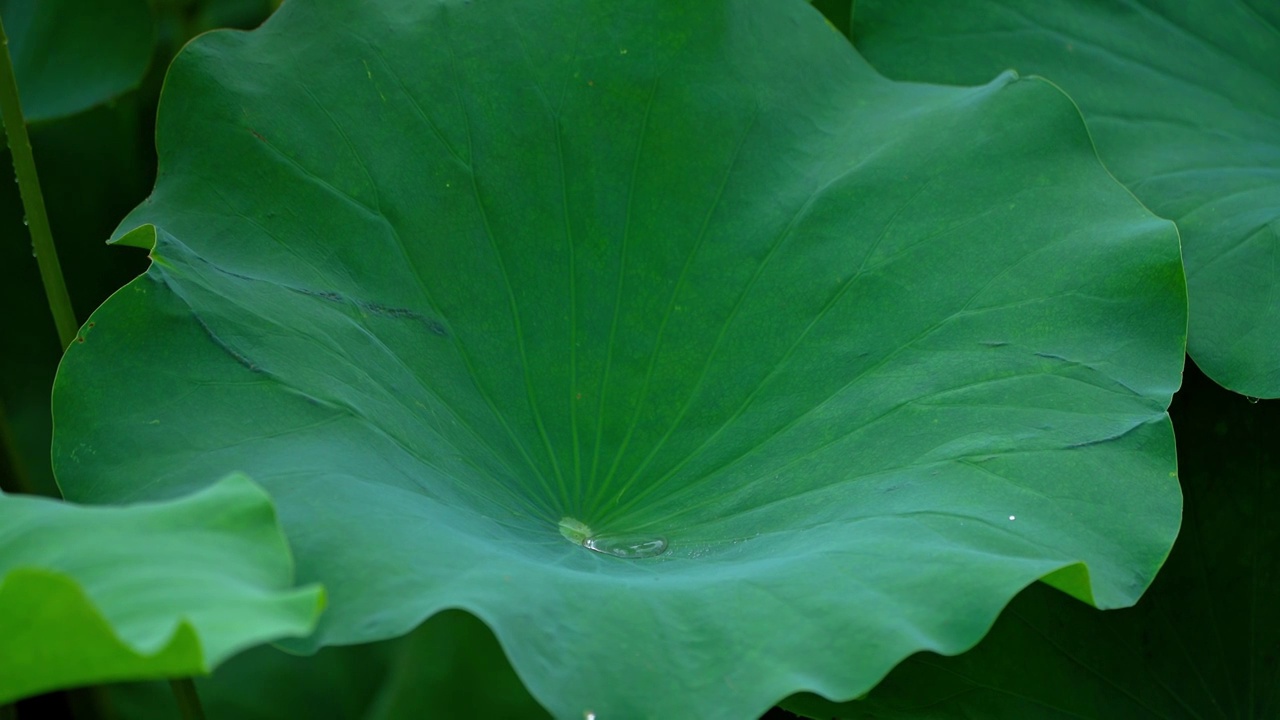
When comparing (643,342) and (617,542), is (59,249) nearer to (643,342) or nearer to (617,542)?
(643,342)

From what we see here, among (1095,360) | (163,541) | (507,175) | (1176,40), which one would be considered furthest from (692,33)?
(163,541)

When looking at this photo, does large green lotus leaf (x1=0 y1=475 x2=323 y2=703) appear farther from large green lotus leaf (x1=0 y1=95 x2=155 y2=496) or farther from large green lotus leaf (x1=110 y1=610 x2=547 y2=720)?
large green lotus leaf (x1=0 y1=95 x2=155 y2=496)

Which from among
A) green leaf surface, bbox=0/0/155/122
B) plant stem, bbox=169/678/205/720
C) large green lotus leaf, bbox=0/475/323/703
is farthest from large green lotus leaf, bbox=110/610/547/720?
green leaf surface, bbox=0/0/155/122

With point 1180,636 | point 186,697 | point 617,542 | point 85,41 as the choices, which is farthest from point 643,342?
point 85,41

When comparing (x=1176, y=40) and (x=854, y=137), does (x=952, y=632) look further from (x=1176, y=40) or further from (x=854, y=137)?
(x=1176, y=40)

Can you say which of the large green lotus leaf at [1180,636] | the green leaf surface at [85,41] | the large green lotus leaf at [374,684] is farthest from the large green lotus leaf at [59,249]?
the large green lotus leaf at [1180,636]
